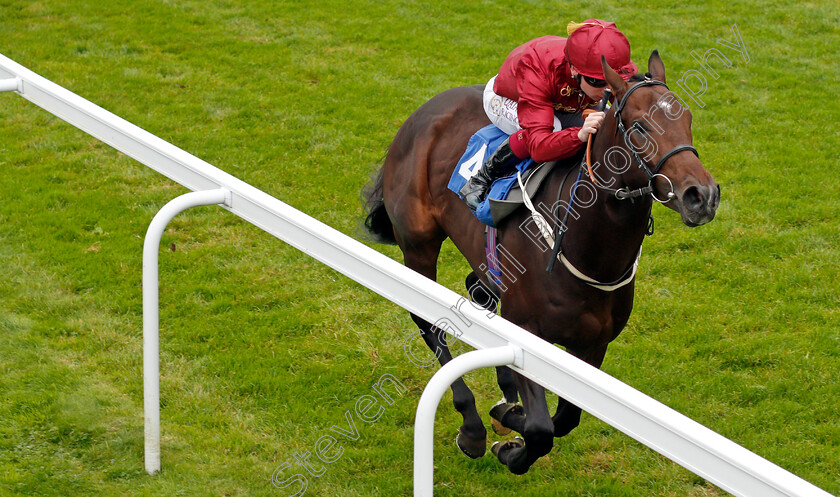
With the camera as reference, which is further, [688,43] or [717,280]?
[688,43]

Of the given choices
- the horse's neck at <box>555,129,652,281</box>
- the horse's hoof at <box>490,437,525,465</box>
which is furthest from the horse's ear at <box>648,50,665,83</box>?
the horse's hoof at <box>490,437,525,465</box>

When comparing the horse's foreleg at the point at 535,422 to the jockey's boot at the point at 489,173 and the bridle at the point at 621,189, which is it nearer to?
the bridle at the point at 621,189

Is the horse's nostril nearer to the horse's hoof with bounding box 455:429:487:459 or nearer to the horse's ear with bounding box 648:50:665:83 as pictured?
the horse's ear with bounding box 648:50:665:83

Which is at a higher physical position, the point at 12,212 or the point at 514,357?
the point at 514,357

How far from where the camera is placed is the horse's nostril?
2.65 metres

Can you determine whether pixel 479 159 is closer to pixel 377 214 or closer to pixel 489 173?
pixel 489 173

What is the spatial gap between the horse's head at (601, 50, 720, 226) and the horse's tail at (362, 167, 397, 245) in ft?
6.40

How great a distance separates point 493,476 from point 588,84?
1722 mm

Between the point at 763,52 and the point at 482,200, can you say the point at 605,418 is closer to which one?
the point at 482,200

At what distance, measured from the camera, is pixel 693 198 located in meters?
2.68

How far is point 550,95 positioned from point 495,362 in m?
1.45

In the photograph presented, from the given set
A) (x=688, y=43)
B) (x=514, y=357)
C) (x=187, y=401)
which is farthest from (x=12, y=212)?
(x=688, y=43)

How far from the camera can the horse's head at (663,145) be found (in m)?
2.67

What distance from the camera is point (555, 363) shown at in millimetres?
2188
